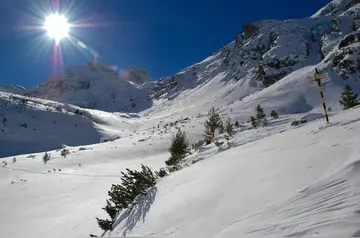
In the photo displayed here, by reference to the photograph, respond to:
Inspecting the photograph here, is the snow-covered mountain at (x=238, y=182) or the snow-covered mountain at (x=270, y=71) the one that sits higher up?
the snow-covered mountain at (x=270, y=71)

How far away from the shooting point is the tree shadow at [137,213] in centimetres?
609

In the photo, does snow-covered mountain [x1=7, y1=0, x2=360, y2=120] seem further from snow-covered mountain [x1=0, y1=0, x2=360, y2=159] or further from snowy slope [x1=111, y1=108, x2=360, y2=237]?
snowy slope [x1=111, y1=108, x2=360, y2=237]

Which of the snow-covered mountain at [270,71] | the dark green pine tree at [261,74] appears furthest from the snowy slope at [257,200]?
the dark green pine tree at [261,74]

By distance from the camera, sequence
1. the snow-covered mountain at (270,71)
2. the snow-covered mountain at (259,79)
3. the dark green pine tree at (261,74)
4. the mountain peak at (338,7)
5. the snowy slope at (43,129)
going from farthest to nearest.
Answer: the mountain peak at (338,7) → the dark green pine tree at (261,74) → the snowy slope at (43,129) → the snow-covered mountain at (270,71) → the snow-covered mountain at (259,79)

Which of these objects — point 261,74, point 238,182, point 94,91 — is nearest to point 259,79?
point 261,74

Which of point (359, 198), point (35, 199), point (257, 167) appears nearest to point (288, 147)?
point (257, 167)

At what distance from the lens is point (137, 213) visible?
656 centimetres

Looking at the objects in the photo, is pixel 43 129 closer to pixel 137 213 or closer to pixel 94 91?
pixel 137 213

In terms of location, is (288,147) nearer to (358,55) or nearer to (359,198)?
(359,198)

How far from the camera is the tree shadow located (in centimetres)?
609

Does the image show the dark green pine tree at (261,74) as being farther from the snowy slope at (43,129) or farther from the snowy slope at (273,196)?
the snowy slope at (273,196)

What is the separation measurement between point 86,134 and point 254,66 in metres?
50.0

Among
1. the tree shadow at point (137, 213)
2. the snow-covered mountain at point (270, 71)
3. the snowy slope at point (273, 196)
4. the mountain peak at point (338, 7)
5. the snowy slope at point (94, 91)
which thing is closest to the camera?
the snowy slope at point (273, 196)

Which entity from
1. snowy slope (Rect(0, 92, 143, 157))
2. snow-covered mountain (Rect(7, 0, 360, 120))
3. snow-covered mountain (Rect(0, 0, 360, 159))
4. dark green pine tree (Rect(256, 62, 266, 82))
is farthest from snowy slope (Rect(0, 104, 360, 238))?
dark green pine tree (Rect(256, 62, 266, 82))
